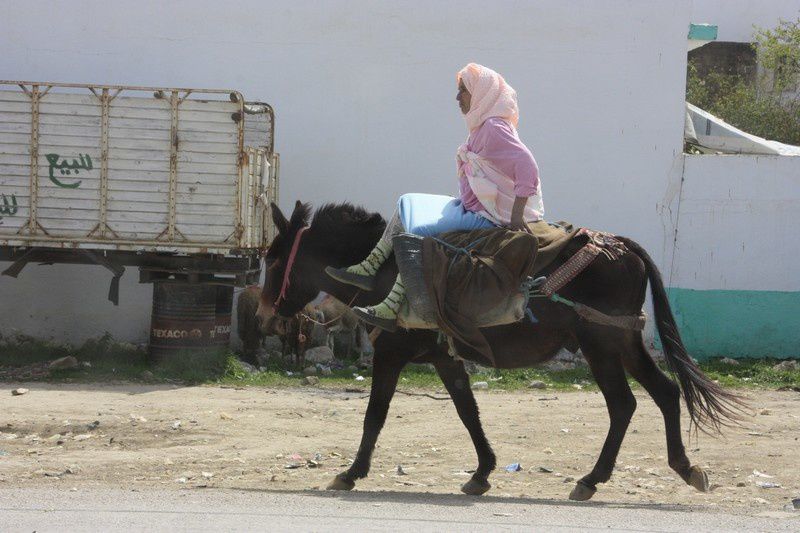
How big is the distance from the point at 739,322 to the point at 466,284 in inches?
309

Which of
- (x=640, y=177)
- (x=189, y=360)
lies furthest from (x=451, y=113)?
(x=189, y=360)

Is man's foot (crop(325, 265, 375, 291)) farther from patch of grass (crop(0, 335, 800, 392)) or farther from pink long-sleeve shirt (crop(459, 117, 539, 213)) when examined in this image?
patch of grass (crop(0, 335, 800, 392))

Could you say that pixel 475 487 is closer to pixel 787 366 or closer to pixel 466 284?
pixel 466 284

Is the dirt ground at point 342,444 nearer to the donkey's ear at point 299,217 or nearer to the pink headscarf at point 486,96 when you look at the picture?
the donkey's ear at point 299,217

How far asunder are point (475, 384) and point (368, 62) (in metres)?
4.30

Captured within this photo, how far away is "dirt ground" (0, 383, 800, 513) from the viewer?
6648mm

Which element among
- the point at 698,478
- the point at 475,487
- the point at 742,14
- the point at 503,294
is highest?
the point at 742,14

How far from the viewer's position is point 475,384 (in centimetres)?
1100

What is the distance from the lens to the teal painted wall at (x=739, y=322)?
41.2ft

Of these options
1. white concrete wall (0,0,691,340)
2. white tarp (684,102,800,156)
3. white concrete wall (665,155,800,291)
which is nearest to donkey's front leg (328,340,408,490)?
white concrete wall (0,0,691,340)

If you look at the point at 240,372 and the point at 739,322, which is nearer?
the point at 240,372

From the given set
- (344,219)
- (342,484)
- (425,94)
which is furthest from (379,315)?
(425,94)

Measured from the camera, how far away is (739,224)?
496 inches

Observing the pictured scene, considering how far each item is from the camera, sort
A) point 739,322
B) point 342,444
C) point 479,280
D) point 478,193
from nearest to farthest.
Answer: point 479,280 < point 478,193 < point 342,444 < point 739,322
